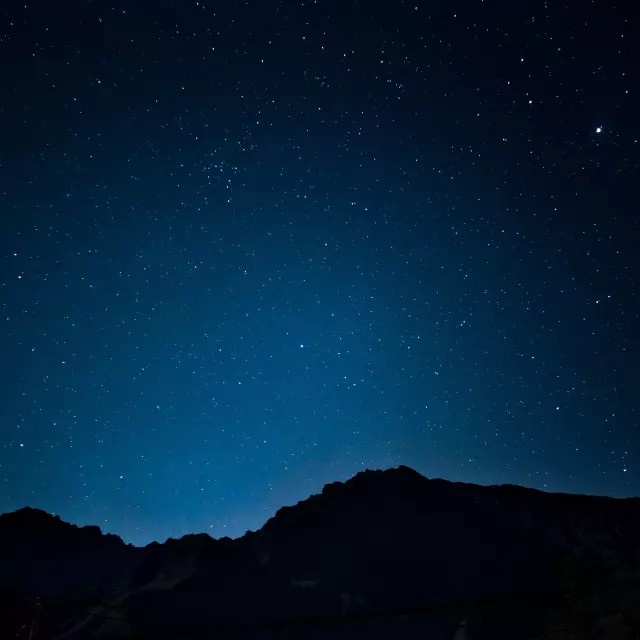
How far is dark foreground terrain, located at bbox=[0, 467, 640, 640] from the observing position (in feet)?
134

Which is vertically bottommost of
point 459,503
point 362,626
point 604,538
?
point 362,626

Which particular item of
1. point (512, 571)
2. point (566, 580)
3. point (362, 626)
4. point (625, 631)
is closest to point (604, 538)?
point (566, 580)

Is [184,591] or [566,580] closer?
[566,580]

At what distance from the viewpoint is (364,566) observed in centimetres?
5312

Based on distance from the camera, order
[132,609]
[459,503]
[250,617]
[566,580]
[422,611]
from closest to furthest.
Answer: [422,611], [566,580], [132,609], [250,617], [459,503]

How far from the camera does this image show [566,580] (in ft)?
140

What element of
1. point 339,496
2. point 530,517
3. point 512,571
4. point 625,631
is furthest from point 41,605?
point 339,496

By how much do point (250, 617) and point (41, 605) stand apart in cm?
5175

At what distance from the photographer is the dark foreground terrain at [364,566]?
134 ft

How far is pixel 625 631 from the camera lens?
32562mm

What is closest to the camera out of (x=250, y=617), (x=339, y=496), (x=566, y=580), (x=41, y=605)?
(x=41, y=605)

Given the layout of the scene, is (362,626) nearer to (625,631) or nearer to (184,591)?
(184,591)

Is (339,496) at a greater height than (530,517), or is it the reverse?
(339,496)

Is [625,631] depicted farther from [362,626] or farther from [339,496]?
[339,496]
